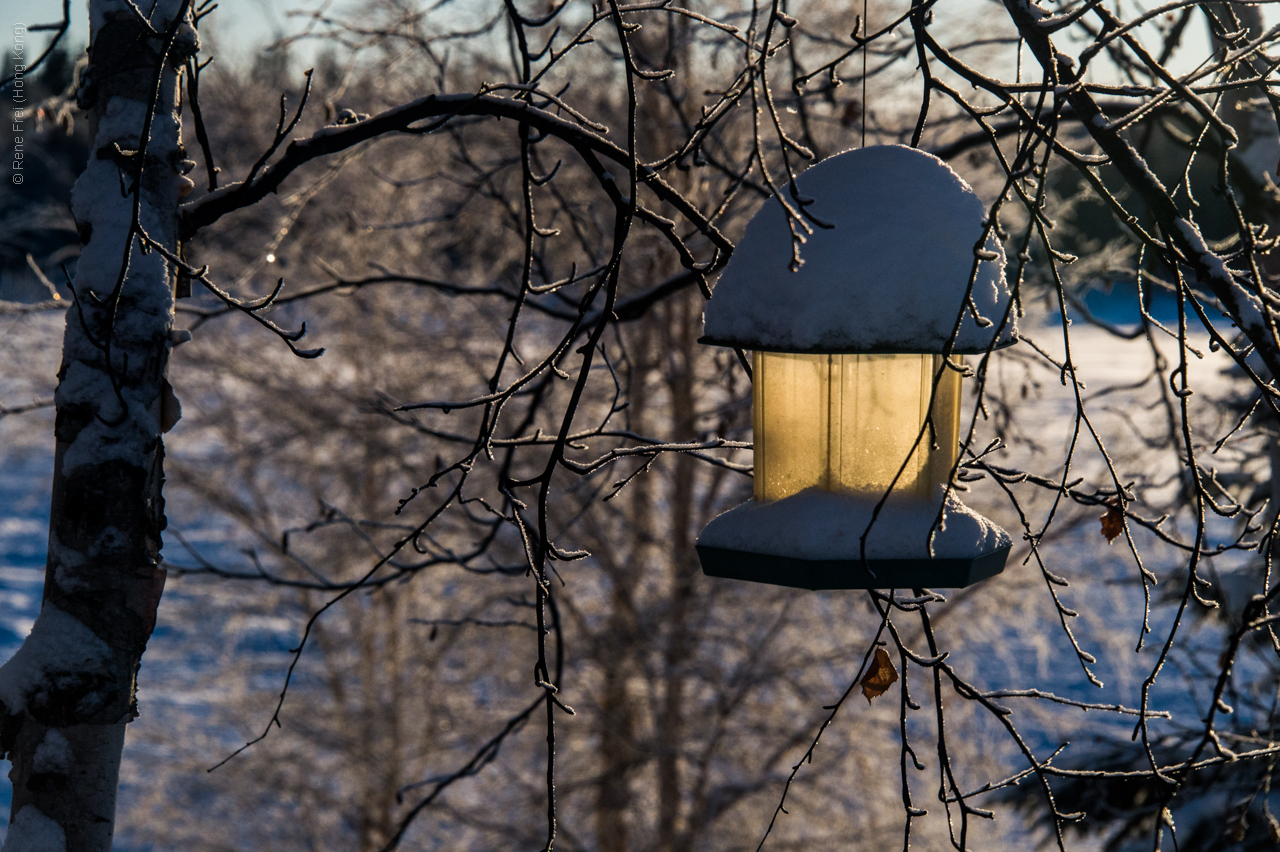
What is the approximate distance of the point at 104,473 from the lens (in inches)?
69.6

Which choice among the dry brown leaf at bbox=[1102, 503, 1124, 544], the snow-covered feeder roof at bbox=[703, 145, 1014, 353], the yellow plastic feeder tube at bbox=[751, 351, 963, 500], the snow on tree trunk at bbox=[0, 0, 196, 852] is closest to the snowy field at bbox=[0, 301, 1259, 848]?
the dry brown leaf at bbox=[1102, 503, 1124, 544]

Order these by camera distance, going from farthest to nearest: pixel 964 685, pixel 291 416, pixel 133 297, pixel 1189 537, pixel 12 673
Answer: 1. pixel 291 416
2. pixel 1189 537
3. pixel 964 685
4. pixel 133 297
5. pixel 12 673

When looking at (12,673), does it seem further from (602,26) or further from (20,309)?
(602,26)

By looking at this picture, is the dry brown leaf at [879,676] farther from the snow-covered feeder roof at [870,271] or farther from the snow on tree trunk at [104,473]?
the snow on tree trunk at [104,473]

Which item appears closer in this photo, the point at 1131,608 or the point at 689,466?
the point at 689,466

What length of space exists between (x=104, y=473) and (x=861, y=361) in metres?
1.28

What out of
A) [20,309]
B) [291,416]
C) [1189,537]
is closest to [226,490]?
[291,416]

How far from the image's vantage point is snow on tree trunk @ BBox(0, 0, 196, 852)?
→ 1715 millimetres

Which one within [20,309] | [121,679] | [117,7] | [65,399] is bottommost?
[121,679]

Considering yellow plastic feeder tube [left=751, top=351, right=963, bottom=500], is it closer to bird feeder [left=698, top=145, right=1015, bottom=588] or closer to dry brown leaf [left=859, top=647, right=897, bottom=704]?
bird feeder [left=698, top=145, right=1015, bottom=588]

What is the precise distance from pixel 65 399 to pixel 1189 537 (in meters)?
10.6

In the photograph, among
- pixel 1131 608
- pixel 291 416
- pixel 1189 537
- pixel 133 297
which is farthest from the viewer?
pixel 1131 608

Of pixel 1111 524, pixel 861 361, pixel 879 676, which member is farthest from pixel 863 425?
pixel 1111 524

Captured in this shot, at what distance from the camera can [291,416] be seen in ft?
35.9
